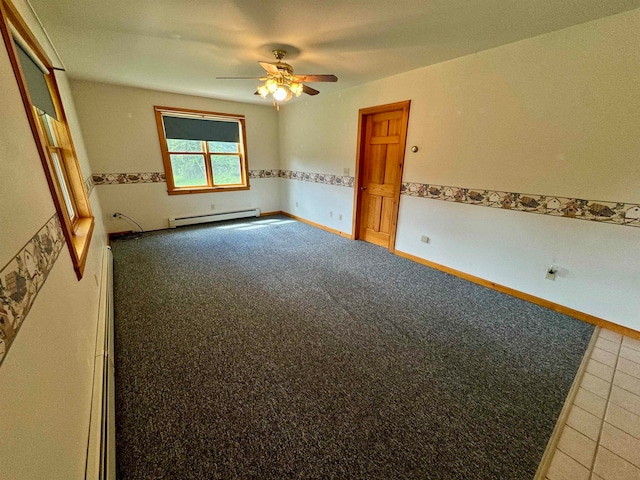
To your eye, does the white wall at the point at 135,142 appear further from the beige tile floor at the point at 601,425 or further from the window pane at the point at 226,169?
the beige tile floor at the point at 601,425

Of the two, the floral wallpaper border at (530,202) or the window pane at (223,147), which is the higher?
the window pane at (223,147)

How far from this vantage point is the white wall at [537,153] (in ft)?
6.44

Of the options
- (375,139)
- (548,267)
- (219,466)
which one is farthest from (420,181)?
(219,466)

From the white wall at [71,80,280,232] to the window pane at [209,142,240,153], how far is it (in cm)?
28

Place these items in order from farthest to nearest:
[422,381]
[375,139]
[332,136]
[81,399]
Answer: [332,136], [375,139], [422,381], [81,399]

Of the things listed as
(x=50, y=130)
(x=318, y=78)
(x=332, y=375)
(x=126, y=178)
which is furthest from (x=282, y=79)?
(x=126, y=178)

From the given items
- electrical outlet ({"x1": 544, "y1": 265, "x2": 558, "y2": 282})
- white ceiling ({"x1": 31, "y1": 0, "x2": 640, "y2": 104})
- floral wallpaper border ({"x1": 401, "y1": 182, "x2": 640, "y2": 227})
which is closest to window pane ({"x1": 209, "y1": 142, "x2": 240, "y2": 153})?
white ceiling ({"x1": 31, "y1": 0, "x2": 640, "y2": 104})

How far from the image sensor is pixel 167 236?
14.4ft

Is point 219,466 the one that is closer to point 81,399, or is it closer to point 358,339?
point 81,399

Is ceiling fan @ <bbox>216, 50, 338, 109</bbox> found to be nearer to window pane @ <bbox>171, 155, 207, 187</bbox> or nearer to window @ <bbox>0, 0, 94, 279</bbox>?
window @ <bbox>0, 0, 94, 279</bbox>

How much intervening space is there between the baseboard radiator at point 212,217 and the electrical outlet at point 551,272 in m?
4.95

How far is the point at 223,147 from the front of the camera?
16.8ft

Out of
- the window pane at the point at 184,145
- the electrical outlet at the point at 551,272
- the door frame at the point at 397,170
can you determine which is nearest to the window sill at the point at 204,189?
the window pane at the point at 184,145

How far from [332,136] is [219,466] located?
4.25 metres
